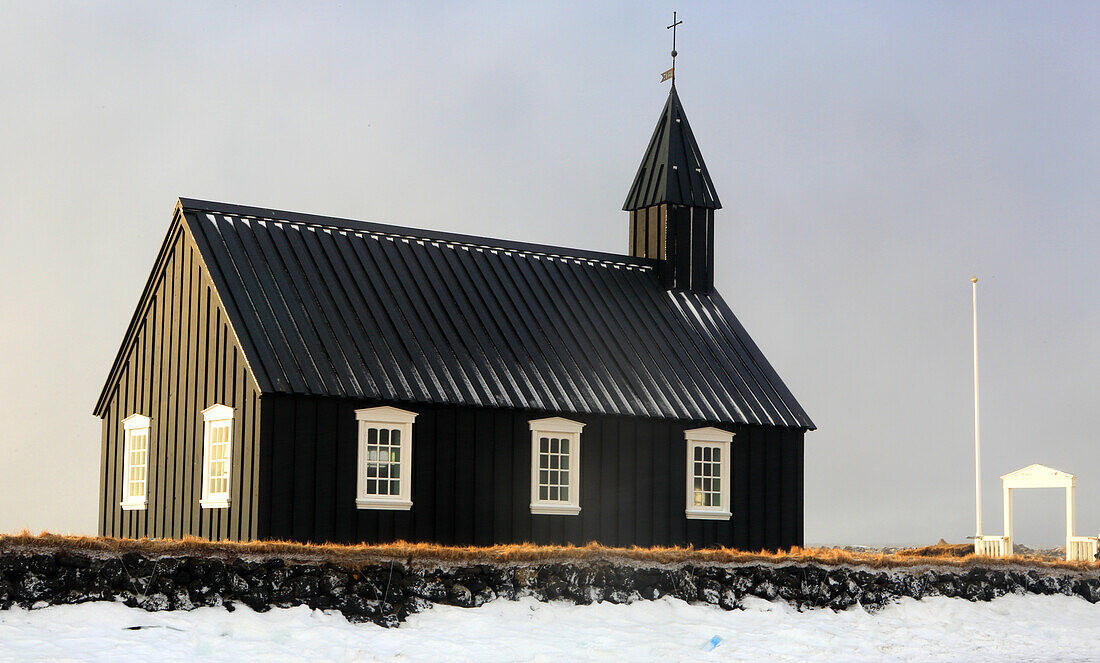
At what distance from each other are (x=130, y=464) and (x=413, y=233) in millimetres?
7775

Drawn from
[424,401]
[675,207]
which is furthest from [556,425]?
[675,207]

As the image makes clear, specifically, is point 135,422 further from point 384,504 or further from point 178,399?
point 384,504

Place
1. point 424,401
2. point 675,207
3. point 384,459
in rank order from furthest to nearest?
point 675,207 < point 424,401 < point 384,459

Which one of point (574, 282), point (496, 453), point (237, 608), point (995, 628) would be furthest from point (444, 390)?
point (995, 628)

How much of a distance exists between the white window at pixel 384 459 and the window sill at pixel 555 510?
293 cm

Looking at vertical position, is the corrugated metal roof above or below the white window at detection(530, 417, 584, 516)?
above

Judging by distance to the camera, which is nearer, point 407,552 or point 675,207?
point 407,552

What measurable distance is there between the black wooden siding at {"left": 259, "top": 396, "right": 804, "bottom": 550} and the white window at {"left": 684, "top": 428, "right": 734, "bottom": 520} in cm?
20

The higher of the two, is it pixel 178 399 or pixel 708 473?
pixel 178 399

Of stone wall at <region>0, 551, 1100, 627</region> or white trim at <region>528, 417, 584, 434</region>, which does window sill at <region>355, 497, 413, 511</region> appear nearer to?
white trim at <region>528, 417, 584, 434</region>

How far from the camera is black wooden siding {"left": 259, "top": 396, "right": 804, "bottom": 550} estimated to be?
23641 mm

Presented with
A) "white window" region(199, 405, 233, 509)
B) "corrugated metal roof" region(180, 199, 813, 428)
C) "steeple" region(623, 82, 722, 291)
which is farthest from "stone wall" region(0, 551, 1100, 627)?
"steeple" region(623, 82, 722, 291)

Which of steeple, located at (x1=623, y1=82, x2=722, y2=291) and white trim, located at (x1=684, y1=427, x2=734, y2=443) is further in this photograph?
steeple, located at (x1=623, y1=82, x2=722, y2=291)

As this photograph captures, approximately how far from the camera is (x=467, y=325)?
2767 centimetres
